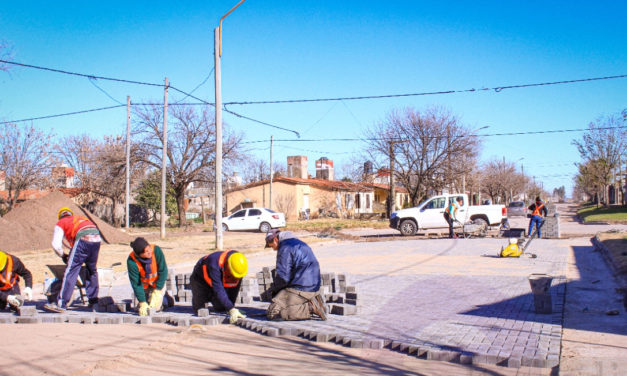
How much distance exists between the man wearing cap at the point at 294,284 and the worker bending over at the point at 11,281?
4.16 m

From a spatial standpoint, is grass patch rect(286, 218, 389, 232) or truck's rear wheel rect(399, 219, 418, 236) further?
grass patch rect(286, 218, 389, 232)

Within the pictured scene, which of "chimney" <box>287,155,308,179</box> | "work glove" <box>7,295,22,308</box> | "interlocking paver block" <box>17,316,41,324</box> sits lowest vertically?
"interlocking paver block" <box>17,316,41,324</box>

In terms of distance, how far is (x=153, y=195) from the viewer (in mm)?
45906

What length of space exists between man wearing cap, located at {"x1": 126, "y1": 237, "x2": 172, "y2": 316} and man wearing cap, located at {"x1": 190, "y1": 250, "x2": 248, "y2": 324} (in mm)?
565

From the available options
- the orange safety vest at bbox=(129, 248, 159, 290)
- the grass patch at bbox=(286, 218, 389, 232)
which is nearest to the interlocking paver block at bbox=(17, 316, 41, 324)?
the orange safety vest at bbox=(129, 248, 159, 290)

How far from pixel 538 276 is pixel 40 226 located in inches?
806

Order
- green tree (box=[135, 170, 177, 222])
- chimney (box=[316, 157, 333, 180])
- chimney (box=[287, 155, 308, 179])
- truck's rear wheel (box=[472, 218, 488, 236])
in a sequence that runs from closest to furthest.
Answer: truck's rear wheel (box=[472, 218, 488, 236]), green tree (box=[135, 170, 177, 222]), chimney (box=[287, 155, 308, 179]), chimney (box=[316, 157, 333, 180])

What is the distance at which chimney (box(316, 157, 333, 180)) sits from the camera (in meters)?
75.2

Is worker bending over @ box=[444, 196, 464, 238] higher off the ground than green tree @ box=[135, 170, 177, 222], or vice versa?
green tree @ box=[135, 170, 177, 222]

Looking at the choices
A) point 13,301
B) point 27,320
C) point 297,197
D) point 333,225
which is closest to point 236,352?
point 27,320

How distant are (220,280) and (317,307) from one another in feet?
4.64

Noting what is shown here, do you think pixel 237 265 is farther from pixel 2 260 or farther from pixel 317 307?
pixel 2 260

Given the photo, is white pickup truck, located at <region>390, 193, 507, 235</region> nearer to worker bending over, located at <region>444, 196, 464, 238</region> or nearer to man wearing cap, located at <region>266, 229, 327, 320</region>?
worker bending over, located at <region>444, 196, 464, 238</region>

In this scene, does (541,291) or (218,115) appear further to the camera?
(218,115)
